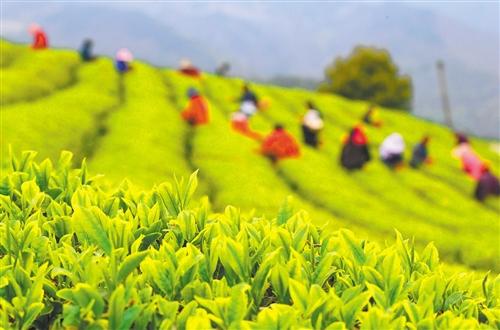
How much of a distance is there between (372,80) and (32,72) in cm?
4699

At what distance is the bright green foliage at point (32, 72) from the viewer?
30.3 meters

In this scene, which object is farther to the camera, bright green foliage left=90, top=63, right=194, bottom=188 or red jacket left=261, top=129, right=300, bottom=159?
red jacket left=261, top=129, right=300, bottom=159

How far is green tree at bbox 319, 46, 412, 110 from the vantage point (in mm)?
77312

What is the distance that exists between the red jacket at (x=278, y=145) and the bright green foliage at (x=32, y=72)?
10.1m

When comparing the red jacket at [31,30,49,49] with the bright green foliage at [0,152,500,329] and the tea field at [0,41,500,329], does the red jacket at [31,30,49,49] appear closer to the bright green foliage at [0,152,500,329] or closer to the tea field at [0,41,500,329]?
the tea field at [0,41,500,329]

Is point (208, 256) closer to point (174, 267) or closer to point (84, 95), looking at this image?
point (174, 267)

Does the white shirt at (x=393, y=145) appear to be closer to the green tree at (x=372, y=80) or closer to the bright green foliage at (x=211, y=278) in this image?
the bright green foliage at (x=211, y=278)

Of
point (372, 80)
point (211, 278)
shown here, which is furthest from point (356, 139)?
point (372, 80)

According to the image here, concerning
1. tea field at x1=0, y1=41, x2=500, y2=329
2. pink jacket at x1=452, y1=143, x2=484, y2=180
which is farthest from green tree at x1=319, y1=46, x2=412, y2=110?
tea field at x1=0, y1=41, x2=500, y2=329

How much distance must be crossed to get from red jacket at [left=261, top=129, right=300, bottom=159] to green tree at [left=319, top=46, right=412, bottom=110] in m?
50.6

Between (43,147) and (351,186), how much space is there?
11053 millimetres

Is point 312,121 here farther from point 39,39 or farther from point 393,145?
point 39,39

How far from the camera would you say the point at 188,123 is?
32.8 metres

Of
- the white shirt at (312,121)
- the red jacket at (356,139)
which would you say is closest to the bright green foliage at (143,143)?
the white shirt at (312,121)
